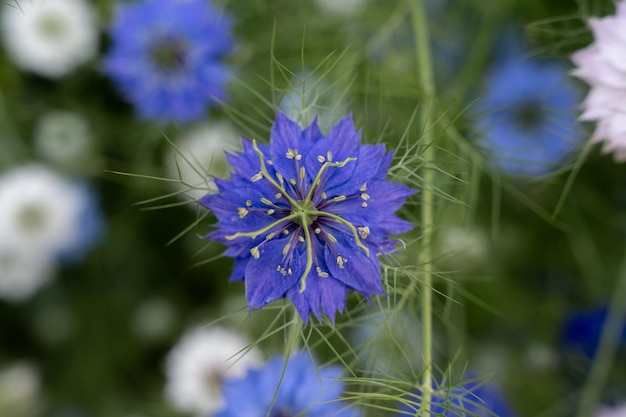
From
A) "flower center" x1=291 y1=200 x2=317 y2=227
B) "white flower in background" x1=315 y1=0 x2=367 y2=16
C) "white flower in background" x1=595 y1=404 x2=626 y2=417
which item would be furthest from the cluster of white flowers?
"white flower in background" x1=595 y1=404 x2=626 y2=417

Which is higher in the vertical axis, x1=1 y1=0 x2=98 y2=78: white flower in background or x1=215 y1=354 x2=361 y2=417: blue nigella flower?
x1=1 y1=0 x2=98 y2=78: white flower in background

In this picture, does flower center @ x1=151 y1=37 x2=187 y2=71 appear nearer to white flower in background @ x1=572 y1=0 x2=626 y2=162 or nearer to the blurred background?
the blurred background

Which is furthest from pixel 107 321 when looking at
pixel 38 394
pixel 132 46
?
pixel 132 46

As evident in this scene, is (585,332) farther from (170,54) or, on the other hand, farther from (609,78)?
(170,54)

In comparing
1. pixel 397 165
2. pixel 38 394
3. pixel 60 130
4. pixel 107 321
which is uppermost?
pixel 397 165

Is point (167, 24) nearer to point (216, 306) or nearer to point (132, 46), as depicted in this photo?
point (132, 46)

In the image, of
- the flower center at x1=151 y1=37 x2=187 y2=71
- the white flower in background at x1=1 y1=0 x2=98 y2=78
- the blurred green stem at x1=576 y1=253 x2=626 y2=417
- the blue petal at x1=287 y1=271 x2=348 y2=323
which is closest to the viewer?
the blue petal at x1=287 y1=271 x2=348 y2=323

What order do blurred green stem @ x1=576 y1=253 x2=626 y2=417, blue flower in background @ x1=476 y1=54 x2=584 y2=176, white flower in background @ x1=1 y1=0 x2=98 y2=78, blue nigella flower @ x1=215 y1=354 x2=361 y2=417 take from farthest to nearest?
white flower in background @ x1=1 y1=0 x2=98 y2=78 < blue flower in background @ x1=476 y1=54 x2=584 y2=176 < blurred green stem @ x1=576 y1=253 x2=626 y2=417 < blue nigella flower @ x1=215 y1=354 x2=361 y2=417
